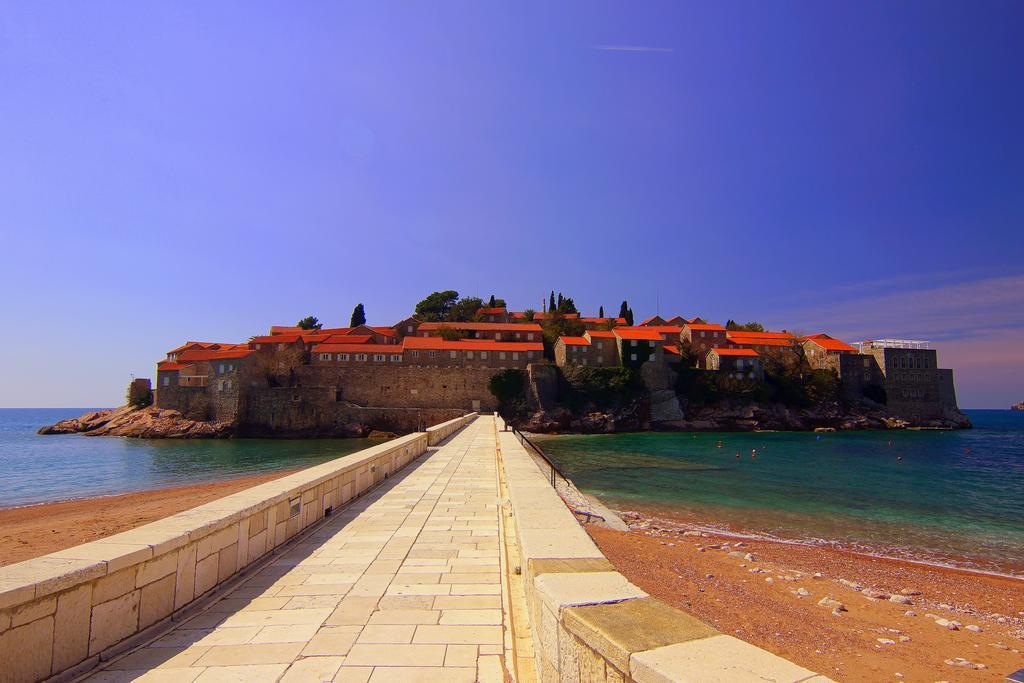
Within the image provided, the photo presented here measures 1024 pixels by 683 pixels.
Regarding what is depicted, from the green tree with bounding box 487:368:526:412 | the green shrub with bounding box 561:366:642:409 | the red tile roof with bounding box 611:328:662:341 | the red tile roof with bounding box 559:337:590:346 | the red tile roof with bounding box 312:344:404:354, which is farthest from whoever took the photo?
the red tile roof with bounding box 611:328:662:341

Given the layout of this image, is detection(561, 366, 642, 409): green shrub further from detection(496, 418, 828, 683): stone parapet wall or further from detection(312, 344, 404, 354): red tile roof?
detection(496, 418, 828, 683): stone parapet wall

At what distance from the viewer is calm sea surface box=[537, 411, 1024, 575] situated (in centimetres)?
1537

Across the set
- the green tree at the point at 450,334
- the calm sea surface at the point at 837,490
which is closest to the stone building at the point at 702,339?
the calm sea surface at the point at 837,490

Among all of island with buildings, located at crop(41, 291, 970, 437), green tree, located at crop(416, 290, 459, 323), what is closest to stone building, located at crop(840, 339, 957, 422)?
island with buildings, located at crop(41, 291, 970, 437)

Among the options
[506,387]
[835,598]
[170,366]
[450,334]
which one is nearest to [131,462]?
[170,366]

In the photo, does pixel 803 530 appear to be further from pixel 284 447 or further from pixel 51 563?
pixel 284 447

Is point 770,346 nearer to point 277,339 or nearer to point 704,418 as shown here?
point 704,418

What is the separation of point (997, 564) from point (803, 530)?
14.4ft

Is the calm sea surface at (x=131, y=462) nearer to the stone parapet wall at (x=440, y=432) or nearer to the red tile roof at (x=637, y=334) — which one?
the stone parapet wall at (x=440, y=432)

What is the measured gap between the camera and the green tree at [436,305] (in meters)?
84.2

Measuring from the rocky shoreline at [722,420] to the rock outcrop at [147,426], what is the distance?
104 feet

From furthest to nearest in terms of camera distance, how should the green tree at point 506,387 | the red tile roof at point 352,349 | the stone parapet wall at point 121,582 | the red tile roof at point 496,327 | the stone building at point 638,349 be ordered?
1. the red tile roof at point 496,327
2. the stone building at point 638,349
3. the red tile roof at point 352,349
4. the green tree at point 506,387
5. the stone parapet wall at point 121,582

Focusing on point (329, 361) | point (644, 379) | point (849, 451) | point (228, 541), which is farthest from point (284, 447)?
point (849, 451)

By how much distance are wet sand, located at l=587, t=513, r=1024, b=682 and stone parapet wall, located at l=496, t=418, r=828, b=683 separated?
6206mm
